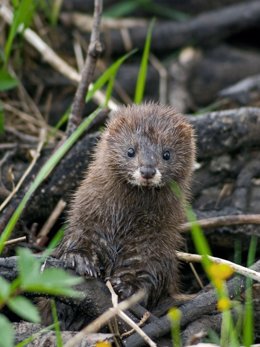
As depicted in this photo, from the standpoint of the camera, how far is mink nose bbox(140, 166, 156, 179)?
390cm

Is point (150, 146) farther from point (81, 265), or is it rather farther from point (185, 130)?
point (81, 265)

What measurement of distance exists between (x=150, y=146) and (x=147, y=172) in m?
0.23

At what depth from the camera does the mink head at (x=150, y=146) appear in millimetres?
4008

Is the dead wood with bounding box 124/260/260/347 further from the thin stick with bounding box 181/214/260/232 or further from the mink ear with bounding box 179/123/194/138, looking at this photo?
the mink ear with bounding box 179/123/194/138

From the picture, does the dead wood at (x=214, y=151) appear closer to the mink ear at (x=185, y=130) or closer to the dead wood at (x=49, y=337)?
the mink ear at (x=185, y=130)

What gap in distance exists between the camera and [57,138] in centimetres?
588

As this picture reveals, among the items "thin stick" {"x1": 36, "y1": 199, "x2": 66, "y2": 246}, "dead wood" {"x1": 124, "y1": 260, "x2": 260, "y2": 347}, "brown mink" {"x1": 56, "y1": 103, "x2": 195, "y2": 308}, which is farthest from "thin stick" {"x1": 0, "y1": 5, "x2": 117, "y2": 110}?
"dead wood" {"x1": 124, "y1": 260, "x2": 260, "y2": 347}

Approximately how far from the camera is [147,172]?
3900 mm

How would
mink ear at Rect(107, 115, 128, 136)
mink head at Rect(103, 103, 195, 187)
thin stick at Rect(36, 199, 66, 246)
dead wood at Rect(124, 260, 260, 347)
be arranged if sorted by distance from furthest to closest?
thin stick at Rect(36, 199, 66, 246), mink ear at Rect(107, 115, 128, 136), mink head at Rect(103, 103, 195, 187), dead wood at Rect(124, 260, 260, 347)

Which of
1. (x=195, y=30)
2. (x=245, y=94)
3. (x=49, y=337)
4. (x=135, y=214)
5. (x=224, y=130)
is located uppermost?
(x=195, y=30)

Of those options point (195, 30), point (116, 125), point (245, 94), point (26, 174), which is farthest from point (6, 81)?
point (195, 30)

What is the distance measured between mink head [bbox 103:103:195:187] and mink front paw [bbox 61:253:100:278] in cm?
45

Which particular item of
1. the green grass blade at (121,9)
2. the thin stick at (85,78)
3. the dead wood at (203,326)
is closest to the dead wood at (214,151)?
the thin stick at (85,78)

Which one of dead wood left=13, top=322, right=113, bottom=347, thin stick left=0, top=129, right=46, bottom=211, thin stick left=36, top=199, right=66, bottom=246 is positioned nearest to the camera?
dead wood left=13, top=322, right=113, bottom=347
